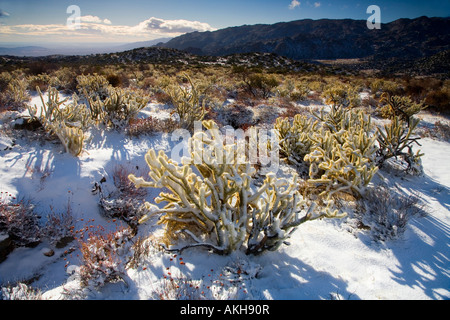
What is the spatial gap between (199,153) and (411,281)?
2.73 m

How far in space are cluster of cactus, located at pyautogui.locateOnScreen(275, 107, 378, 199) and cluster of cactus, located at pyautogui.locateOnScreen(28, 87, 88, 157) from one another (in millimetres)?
4668

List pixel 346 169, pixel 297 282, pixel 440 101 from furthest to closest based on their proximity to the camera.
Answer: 1. pixel 440 101
2. pixel 346 169
3. pixel 297 282

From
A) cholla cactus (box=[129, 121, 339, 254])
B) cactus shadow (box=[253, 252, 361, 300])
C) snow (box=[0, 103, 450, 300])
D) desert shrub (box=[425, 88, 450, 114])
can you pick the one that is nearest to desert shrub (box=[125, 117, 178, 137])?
snow (box=[0, 103, 450, 300])

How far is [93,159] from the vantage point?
15.8ft

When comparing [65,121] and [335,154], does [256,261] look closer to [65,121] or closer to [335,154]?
[335,154]

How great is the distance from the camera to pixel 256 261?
2.68m

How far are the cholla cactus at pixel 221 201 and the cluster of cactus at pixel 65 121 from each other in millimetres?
3138

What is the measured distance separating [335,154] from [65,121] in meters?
6.18

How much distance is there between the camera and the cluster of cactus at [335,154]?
3.85 m

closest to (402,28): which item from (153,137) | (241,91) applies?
(241,91)

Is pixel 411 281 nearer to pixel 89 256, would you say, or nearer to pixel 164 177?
pixel 164 177

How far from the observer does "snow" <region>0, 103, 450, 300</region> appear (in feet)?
7.33

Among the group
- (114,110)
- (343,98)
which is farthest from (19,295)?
(343,98)

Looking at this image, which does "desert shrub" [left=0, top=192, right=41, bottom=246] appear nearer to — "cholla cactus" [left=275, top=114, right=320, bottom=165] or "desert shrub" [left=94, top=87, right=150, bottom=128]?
"desert shrub" [left=94, top=87, right=150, bottom=128]
